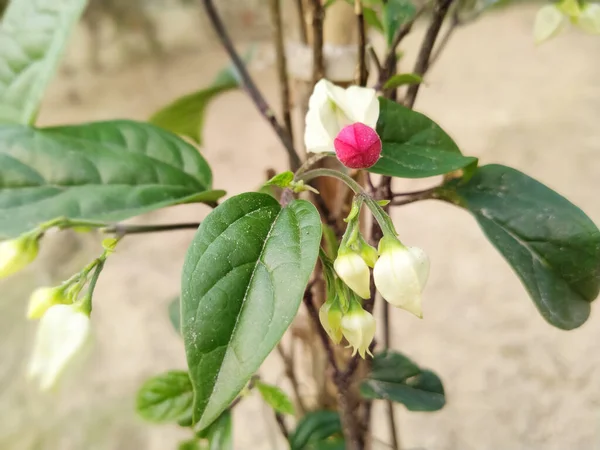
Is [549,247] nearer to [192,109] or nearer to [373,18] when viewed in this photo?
[373,18]

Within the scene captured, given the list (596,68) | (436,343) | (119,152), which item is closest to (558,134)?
(596,68)

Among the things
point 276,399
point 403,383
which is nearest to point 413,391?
point 403,383

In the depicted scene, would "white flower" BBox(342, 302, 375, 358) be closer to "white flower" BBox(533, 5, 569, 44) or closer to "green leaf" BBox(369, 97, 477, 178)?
→ "green leaf" BBox(369, 97, 477, 178)

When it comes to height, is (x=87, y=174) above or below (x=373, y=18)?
below

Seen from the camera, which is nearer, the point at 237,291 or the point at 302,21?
the point at 237,291

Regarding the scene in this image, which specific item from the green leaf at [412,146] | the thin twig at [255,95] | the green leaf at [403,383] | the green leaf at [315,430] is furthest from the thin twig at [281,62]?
the green leaf at [315,430]
